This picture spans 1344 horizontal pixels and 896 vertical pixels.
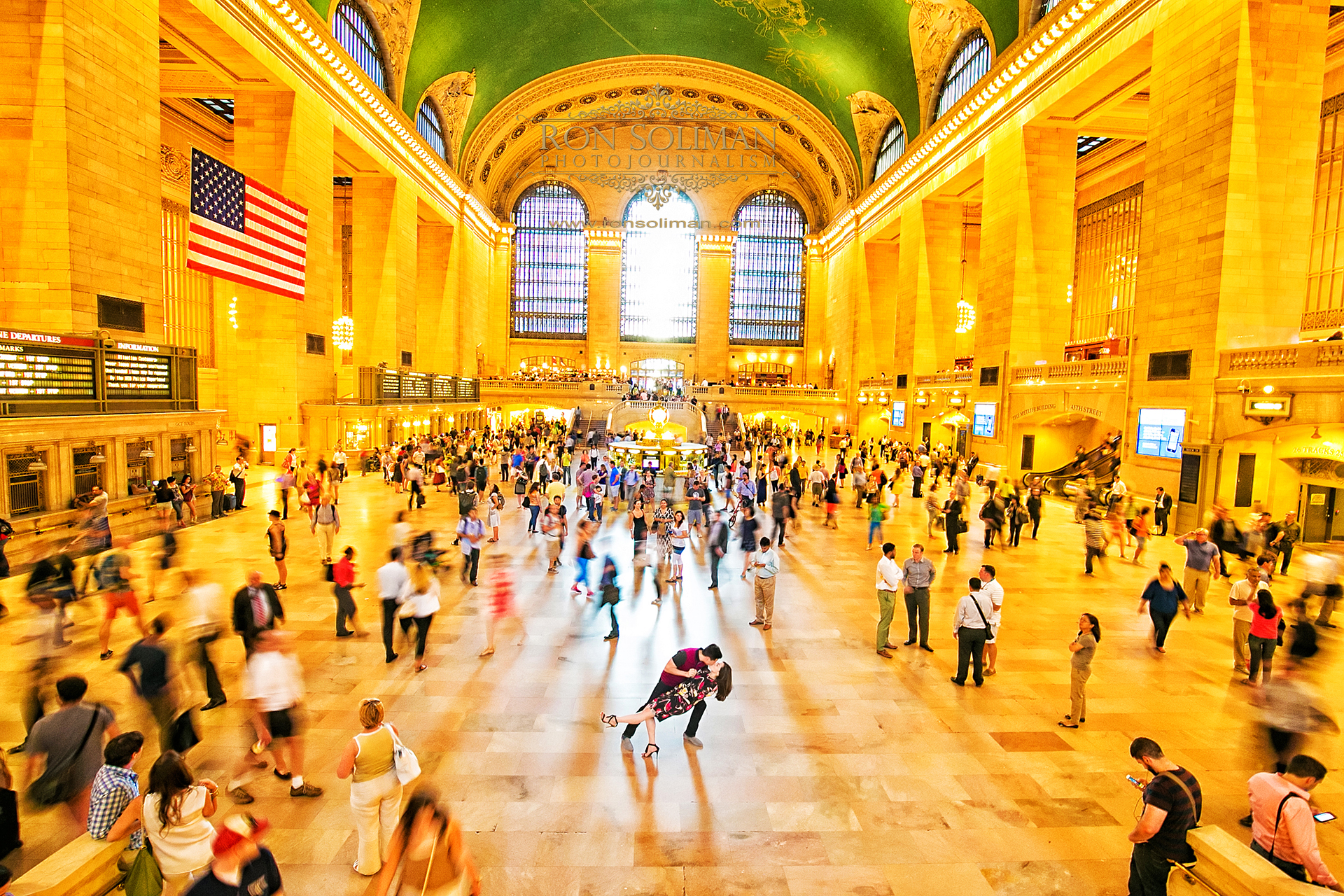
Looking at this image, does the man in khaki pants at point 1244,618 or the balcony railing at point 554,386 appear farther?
the balcony railing at point 554,386


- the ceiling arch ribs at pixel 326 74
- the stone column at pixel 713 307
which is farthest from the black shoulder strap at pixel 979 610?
the stone column at pixel 713 307

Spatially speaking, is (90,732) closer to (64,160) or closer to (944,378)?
(64,160)

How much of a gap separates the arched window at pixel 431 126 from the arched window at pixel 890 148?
2146 centimetres

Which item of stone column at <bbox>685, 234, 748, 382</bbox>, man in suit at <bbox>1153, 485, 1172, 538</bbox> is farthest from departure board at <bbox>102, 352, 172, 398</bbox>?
stone column at <bbox>685, 234, 748, 382</bbox>

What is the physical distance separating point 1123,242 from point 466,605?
1129 inches

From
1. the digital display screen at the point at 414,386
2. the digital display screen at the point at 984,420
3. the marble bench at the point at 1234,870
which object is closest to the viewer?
the marble bench at the point at 1234,870

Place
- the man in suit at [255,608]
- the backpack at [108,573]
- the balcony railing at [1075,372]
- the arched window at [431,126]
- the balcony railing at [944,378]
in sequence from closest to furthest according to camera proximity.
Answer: the man in suit at [255,608], the backpack at [108,573], the balcony railing at [1075,372], the balcony railing at [944,378], the arched window at [431,126]

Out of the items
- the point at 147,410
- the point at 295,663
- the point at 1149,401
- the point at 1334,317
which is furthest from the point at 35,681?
the point at 1334,317

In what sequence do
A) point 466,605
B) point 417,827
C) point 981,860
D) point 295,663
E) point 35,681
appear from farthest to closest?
point 466,605
point 35,681
point 295,663
point 981,860
point 417,827

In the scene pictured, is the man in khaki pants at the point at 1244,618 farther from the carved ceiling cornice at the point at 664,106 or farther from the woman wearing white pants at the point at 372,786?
the carved ceiling cornice at the point at 664,106

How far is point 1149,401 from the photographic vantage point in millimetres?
14125

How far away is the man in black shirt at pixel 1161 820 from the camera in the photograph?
3145 mm

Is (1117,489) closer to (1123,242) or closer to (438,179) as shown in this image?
(1123,242)

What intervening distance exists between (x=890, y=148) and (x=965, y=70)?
8137 millimetres
